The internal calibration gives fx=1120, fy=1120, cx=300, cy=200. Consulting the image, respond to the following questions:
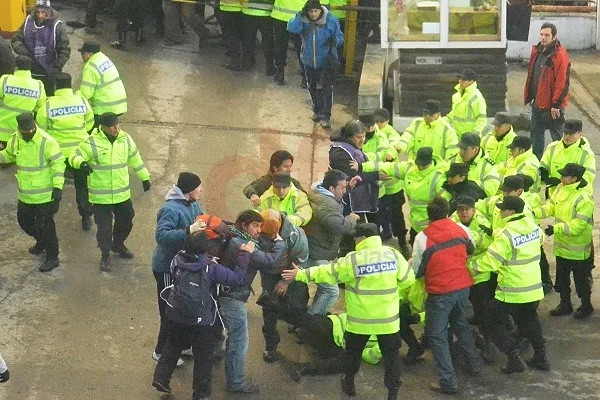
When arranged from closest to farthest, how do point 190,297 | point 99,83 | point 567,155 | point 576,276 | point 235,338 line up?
1. point 190,297
2. point 235,338
3. point 576,276
4. point 567,155
5. point 99,83

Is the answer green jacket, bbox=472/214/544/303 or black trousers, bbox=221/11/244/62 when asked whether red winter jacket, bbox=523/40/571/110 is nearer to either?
green jacket, bbox=472/214/544/303

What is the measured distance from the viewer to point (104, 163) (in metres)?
11.1

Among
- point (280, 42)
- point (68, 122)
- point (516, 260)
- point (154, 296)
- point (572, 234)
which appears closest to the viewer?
point (516, 260)

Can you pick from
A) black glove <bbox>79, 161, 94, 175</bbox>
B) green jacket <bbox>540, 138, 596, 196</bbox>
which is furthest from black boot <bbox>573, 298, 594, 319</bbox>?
black glove <bbox>79, 161, 94, 175</bbox>

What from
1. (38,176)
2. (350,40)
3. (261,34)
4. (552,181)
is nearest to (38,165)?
(38,176)

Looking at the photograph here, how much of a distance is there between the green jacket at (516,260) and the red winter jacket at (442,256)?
0.28 metres

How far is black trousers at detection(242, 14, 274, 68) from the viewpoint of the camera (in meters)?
16.7

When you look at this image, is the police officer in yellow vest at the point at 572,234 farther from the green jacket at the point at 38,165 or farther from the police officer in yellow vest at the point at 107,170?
the green jacket at the point at 38,165

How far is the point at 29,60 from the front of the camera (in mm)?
12789

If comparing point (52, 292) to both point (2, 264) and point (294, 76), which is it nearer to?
point (2, 264)

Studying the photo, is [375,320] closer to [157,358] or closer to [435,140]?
[157,358]

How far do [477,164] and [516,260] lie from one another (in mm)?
1779

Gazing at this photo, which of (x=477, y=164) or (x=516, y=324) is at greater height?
(x=477, y=164)

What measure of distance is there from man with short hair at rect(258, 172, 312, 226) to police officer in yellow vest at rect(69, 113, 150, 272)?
179 cm
